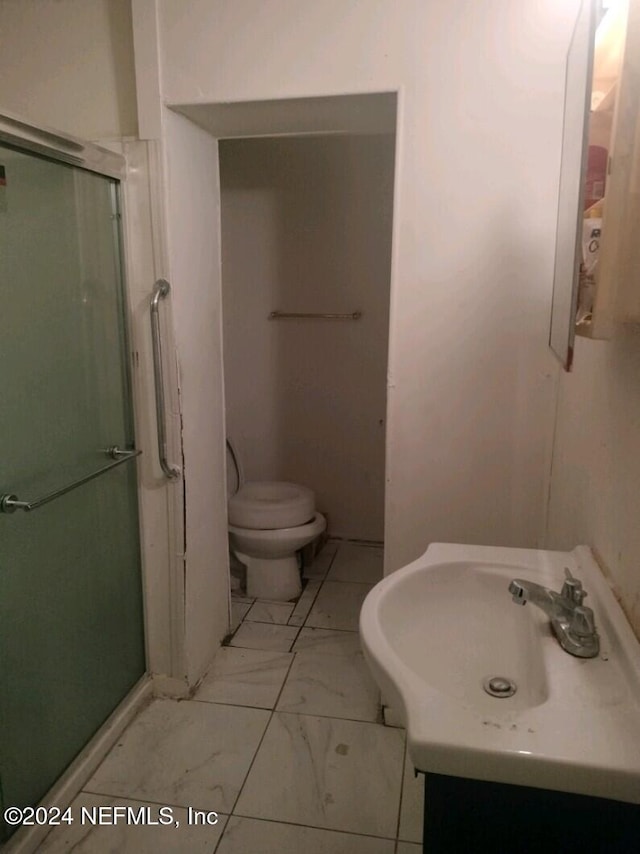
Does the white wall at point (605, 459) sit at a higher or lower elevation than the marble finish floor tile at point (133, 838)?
higher

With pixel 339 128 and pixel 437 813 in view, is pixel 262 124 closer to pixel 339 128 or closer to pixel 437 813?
pixel 339 128

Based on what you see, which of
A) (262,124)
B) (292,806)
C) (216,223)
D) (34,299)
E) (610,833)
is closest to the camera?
(610,833)

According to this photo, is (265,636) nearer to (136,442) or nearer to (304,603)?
(304,603)

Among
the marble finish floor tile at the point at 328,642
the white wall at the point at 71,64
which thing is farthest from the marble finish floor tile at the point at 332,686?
the white wall at the point at 71,64

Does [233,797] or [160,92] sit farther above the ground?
[160,92]

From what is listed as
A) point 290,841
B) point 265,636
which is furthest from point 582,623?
point 265,636

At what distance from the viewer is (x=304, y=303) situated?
2.92 m

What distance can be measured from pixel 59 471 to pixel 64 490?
0.27 ft

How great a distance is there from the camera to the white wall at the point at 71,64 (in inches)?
65.0

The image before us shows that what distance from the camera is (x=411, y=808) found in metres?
1.55

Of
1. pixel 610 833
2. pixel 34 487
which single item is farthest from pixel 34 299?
pixel 610 833

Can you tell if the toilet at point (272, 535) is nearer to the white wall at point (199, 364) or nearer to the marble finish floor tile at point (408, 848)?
the white wall at point (199, 364)

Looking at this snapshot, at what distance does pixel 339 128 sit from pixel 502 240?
2.12 ft

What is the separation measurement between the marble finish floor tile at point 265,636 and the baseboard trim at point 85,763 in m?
0.41
